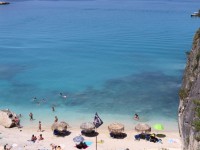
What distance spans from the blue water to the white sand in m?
3.29

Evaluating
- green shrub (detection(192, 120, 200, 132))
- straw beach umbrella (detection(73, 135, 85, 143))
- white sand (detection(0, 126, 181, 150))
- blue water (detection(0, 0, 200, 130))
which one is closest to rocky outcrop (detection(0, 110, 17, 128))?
white sand (detection(0, 126, 181, 150))

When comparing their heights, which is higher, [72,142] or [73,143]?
[72,142]

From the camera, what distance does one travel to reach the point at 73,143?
105 feet

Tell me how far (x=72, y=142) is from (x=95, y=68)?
87.6 feet

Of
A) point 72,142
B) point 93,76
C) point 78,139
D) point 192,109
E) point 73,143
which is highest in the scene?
point 93,76

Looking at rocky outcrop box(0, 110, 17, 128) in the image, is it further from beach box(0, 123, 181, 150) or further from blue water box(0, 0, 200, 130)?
blue water box(0, 0, 200, 130)

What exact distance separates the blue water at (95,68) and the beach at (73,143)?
327 cm

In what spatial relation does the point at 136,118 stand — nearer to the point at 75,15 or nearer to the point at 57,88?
the point at 57,88

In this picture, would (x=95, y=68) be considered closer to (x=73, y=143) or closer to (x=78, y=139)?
(x=73, y=143)

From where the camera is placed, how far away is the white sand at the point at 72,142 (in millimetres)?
30891

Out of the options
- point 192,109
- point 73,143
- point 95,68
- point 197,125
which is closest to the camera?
point 197,125

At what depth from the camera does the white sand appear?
101 feet

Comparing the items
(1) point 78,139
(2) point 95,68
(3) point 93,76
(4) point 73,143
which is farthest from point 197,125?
(2) point 95,68

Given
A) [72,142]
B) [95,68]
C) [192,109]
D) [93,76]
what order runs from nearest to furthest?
[192,109]
[72,142]
[93,76]
[95,68]
